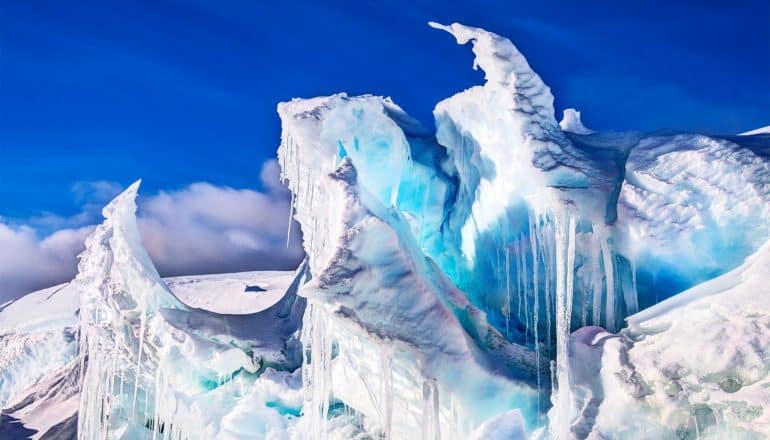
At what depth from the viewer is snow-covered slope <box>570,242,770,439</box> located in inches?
297

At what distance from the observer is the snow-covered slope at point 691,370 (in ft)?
24.7

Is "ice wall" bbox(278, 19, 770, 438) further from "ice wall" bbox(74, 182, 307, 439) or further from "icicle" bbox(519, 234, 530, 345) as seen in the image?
"ice wall" bbox(74, 182, 307, 439)

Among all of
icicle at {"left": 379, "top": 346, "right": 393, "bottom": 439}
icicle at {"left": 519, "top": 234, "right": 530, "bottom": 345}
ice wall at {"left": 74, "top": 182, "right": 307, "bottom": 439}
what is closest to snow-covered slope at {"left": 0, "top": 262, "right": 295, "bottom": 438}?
ice wall at {"left": 74, "top": 182, "right": 307, "bottom": 439}

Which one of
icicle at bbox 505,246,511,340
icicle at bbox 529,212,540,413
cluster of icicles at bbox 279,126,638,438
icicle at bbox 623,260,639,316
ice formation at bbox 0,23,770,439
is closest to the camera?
ice formation at bbox 0,23,770,439

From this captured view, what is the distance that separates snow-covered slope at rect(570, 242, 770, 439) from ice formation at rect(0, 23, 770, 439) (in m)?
0.02

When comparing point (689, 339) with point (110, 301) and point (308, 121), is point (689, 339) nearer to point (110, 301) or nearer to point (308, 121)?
point (308, 121)

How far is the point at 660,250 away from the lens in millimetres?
9594

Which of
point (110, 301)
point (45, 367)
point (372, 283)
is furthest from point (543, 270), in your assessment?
point (45, 367)

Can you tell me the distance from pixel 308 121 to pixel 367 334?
4.15 m

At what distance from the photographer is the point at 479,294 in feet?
41.2

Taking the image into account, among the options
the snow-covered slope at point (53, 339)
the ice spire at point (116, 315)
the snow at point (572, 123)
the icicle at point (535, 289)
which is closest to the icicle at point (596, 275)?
the icicle at point (535, 289)

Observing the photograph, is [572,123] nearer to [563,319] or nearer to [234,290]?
[563,319]

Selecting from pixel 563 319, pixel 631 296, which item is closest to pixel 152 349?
pixel 563 319

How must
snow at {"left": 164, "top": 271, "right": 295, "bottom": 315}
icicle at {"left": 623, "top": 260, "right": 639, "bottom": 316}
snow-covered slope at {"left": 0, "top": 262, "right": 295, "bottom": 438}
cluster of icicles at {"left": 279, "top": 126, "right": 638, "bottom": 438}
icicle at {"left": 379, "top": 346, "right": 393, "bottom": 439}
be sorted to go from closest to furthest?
icicle at {"left": 379, "top": 346, "right": 393, "bottom": 439} → cluster of icicles at {"left": 279, "top": 126, "right": 638, "bottom": 438} → icicle at {"left": 623, "top": 260, "right": 639, "bottom": 316} → snow-covered slope at {"left": 0, "top": 262, "right": 295, "bottom": 438} → snow at {"left": 164, "top": 271, "right": 295, "bottom": 315}
